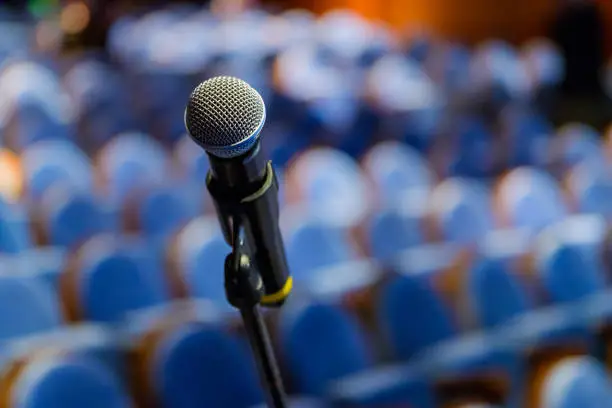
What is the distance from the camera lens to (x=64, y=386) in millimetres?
974

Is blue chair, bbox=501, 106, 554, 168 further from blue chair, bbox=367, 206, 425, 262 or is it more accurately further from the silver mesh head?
the silver mesh head

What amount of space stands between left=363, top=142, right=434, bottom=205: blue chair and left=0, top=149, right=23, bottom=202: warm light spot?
957mm

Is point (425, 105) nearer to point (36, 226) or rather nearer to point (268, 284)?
point (36, 226)

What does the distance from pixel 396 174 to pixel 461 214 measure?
32cm

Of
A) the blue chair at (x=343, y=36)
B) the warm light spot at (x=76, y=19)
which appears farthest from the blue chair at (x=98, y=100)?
the blue chair at (x=343, y=36)

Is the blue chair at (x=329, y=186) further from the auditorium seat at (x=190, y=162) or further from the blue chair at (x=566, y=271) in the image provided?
the blue chair at (x=566, y=271)

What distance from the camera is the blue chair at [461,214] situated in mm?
1823

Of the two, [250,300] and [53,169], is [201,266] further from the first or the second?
[250,300]

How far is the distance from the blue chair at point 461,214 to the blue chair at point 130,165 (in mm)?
712

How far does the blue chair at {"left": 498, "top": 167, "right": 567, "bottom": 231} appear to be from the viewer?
192 centimetres

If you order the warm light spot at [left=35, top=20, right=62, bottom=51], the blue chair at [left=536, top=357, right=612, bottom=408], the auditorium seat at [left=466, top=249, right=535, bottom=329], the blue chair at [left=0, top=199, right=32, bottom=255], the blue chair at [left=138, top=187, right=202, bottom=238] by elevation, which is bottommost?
the blue chair at [left=536, top=357, right=612, bottom=408]

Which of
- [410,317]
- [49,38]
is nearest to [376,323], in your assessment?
[410,317]

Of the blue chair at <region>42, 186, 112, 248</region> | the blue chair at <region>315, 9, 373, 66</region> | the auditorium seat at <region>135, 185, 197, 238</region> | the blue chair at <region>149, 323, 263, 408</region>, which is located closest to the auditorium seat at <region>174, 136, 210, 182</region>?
the auditorium seat at <region>135, 185, 197, 238</region>

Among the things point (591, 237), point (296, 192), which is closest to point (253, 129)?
point (591, 237)
